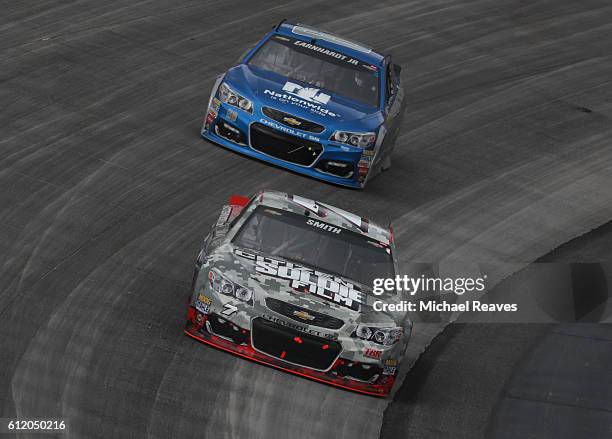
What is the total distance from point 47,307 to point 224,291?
1657 mm

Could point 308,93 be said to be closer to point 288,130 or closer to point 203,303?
point 288,130

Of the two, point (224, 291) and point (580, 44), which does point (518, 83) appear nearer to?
point (580, 44)

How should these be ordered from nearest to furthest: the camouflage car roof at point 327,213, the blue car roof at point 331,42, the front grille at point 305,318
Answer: the front grille at point 305,318 → the camouflage car roof at point 327,213 → the blue car roof at point 331,42

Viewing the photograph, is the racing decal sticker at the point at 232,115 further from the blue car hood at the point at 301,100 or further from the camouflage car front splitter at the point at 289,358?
the camouflage car front splitter at the point at 289,358

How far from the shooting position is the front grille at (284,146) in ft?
53.8

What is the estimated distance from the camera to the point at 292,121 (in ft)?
53.8

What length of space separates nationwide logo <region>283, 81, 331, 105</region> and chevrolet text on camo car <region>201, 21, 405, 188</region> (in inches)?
0.5

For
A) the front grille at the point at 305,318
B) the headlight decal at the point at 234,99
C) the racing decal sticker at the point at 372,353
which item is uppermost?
the front grille at the point at 305,318

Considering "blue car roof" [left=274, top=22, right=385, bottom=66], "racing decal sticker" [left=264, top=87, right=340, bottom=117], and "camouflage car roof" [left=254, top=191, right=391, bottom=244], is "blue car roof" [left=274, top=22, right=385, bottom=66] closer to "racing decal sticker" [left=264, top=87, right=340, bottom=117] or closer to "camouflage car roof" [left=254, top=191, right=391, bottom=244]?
"racing decal sticker" [left=264, top=87, right=340, bottom=117]

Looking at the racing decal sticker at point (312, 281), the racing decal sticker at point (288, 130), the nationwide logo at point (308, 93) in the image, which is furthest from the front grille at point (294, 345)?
the nationwide logo at point (308, 93)

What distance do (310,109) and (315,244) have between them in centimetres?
434

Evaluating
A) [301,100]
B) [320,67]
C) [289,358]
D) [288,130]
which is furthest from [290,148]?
[289,358]

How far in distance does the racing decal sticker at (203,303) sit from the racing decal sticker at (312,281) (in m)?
0.50

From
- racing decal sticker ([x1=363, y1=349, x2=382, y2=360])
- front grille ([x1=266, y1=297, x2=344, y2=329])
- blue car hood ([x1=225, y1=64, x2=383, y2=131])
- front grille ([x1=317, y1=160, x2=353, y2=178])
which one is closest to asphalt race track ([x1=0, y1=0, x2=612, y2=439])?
front grille ([x1=317, y1=160, x2=353, y2=178])
